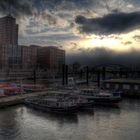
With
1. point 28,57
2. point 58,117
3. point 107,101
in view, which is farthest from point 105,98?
point 28,57

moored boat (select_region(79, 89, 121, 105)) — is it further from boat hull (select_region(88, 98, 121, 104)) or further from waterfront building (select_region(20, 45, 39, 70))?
waterfront building (select_region(20, 45, 39, 70))

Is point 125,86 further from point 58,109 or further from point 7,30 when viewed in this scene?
point 7,30

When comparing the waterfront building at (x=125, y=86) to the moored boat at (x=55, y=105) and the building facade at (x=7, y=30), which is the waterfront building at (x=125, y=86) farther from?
the building facade at (x=7, y=30)

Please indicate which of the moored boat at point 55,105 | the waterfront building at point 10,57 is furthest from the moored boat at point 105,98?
the waterfront building at point 10,57

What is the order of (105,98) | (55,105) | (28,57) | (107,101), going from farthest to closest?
A: (28,57)
(105,98)
(107,101)
(55,105)

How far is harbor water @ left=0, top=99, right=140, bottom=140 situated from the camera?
791 inches

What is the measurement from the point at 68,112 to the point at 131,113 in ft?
26.0

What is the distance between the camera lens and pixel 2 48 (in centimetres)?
11044

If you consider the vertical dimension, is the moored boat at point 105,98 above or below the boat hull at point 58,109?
above

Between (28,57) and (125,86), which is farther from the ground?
(28,57)

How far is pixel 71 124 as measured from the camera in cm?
2417

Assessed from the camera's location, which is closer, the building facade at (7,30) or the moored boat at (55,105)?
the moored boat at (55,105)

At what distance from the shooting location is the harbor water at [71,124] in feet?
65.9

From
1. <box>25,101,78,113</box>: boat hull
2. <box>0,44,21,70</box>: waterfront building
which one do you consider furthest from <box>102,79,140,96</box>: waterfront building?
<box>0,44,21,70</box>: waterfront building
